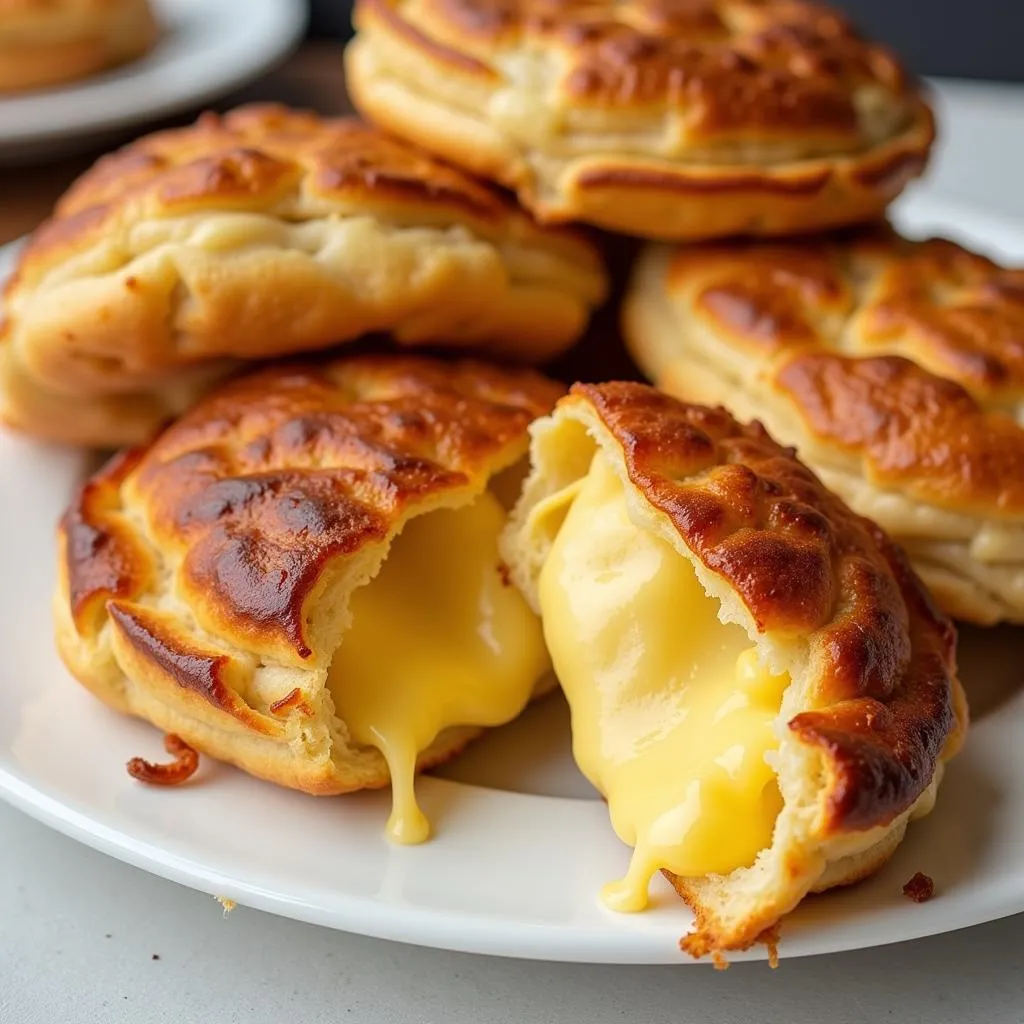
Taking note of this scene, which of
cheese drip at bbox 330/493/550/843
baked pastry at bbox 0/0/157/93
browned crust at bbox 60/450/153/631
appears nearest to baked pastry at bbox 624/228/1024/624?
cheese drip at bbox 330/493/550/843

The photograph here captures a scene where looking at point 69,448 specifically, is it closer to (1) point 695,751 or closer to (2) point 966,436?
(1) point 695,751

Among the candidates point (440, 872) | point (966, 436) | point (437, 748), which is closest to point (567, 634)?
point (437, 748)

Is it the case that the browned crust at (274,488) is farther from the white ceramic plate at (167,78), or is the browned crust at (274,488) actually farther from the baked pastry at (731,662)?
the white ceramic plate at (167,78)

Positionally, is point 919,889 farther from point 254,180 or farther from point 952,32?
point 952,32

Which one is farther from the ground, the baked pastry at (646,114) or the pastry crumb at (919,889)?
the baked pastry at (646,114)

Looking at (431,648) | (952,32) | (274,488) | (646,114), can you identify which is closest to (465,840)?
(431,648)

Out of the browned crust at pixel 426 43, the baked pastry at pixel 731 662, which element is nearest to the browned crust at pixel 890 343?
the baked pastry at pixel 731 662
